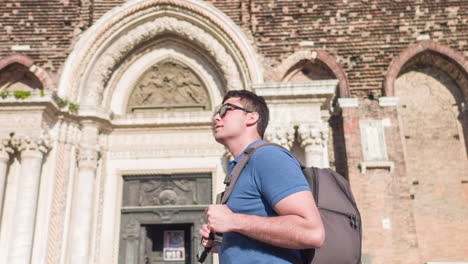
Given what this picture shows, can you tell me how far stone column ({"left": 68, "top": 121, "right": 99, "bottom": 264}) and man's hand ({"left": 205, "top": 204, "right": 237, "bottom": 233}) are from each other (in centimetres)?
598

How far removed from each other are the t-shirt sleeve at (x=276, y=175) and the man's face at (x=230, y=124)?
10.7 inches

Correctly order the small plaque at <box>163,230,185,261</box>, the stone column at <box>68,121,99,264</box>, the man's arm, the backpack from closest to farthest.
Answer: the man's arm
the backpack
the stone column at <box>68,121,99,264</box>
the small plaque at <box>163,230,185,261</box>

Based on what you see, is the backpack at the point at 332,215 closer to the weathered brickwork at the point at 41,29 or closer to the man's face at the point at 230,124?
the man's face at the point at 230,124

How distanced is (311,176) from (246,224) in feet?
1.41

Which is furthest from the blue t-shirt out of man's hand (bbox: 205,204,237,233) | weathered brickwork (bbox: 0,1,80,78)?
weathered brickwork (bbox: 0,1,80,78)

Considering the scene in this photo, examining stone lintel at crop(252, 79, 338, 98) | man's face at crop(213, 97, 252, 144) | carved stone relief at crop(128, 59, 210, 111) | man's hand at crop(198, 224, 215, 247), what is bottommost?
man's hand at crop(198, 224, 215, 247)

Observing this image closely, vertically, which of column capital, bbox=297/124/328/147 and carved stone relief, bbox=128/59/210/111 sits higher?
carved stone relief, bbox=128/59/210/111

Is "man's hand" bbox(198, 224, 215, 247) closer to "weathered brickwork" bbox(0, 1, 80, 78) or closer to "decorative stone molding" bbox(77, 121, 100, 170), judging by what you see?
"decorative stone molding" bbox(77, 121, 100, 170)

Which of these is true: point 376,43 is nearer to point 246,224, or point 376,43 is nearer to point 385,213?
point 385,213

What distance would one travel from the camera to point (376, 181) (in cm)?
676

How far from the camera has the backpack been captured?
4.84 feet

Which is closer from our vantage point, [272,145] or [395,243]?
[272,145]

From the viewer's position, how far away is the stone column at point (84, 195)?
6.63m

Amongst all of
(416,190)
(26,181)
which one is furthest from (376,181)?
(26,181)
